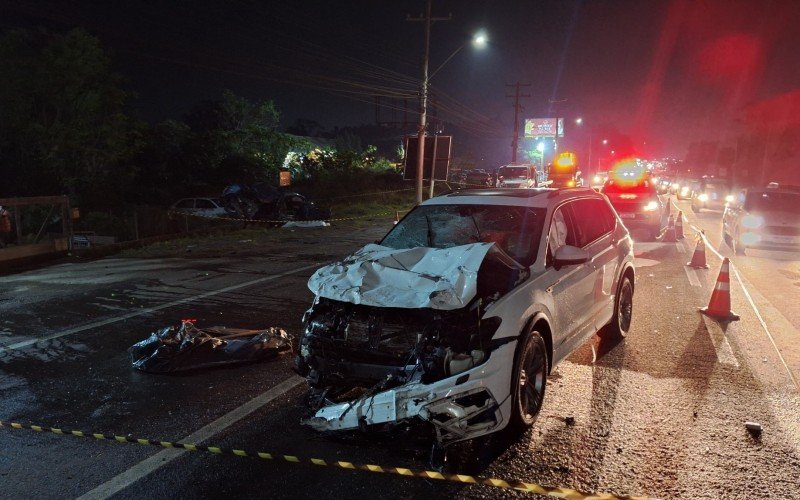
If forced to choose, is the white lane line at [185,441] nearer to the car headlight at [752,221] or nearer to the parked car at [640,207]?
the car headlight at [752,221]

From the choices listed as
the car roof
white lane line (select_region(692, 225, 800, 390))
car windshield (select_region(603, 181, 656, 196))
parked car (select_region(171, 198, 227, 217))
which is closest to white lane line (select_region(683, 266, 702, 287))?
white lane line (select_region(692, 225, 800, 390))

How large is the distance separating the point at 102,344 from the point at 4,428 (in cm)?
232

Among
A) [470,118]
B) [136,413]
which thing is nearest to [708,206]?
[136,413]

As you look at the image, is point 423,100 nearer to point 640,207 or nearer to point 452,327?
point 640,207

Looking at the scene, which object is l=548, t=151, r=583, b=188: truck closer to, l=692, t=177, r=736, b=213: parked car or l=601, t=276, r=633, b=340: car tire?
l=692, t=177, r=736, b=213: parked car

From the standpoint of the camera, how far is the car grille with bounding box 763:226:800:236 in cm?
1324

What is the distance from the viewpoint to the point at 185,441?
427cm

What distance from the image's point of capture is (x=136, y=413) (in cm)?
481

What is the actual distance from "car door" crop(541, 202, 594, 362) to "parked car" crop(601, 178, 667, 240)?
11839 millimetres

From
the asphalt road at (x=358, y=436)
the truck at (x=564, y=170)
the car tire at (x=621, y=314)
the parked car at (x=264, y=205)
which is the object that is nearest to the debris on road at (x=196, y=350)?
the asphalt road at (x=358, y=436)

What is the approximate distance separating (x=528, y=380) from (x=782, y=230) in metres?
12.1

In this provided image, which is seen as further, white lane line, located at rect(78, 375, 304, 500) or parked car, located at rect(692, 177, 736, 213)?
parked car, located at rect(692, 177, 736, 213)

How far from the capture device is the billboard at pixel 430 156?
61.8 ft

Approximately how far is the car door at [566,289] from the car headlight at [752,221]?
1012 centimetres
